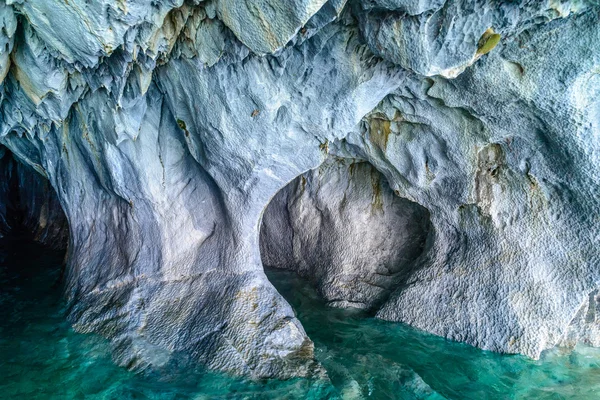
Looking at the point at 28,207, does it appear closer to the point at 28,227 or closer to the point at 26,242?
the point at 28,227

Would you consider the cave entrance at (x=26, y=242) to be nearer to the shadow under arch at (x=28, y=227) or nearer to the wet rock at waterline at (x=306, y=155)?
the shadow under arch at (x=28, y=227)

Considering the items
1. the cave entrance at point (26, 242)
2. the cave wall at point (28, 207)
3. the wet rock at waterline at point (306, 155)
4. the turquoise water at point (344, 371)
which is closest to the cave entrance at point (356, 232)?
the wet rock at waterline at point (306, 155)

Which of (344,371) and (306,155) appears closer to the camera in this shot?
(344,371)

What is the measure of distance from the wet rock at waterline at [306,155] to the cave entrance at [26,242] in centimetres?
76

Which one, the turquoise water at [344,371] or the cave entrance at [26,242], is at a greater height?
the cave entrance at [26,242]

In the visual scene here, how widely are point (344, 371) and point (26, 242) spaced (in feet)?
28.4

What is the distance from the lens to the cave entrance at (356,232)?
6.33 m

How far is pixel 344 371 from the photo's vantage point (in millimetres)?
4527

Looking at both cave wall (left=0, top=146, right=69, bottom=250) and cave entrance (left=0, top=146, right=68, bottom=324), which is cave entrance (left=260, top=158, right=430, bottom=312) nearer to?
cave entrance (left=0, top=146, right=68, bottom=324)

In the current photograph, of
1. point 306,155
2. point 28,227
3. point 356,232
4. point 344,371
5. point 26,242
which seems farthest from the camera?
point 28,227

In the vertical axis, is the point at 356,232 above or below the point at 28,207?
below

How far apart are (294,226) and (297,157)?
244 cm

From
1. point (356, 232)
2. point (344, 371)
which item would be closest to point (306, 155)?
point (356, 232)

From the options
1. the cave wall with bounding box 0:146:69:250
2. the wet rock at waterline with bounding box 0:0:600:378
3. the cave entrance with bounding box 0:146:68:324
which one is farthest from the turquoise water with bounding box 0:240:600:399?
the cave wall with bounding box 0:146:69:250
